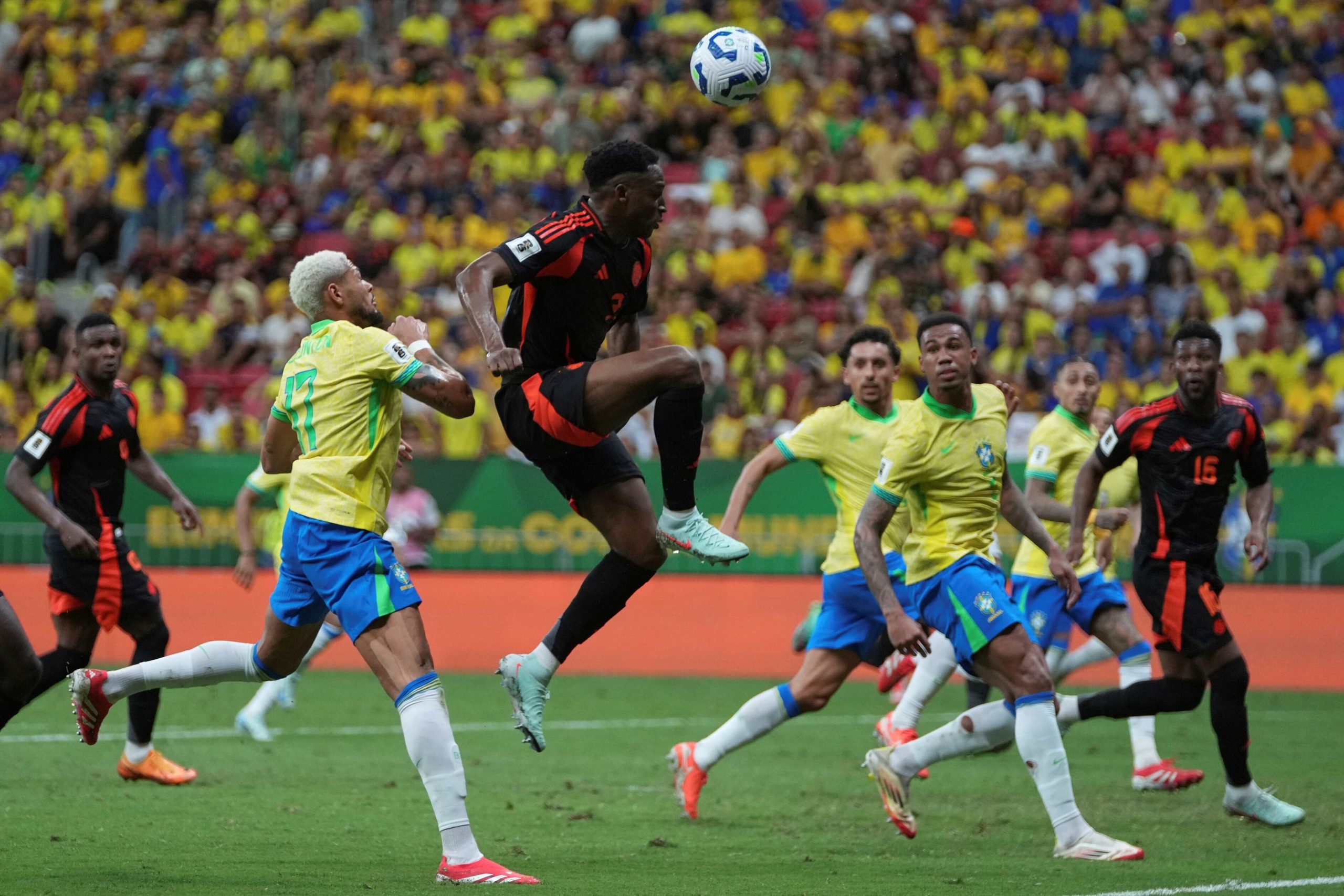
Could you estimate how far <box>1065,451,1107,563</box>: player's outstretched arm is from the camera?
9.09 meters

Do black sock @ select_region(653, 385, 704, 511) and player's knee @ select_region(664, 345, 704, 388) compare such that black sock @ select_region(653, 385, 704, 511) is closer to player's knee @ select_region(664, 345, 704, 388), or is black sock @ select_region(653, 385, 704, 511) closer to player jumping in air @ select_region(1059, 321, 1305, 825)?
player's knee @ select_region(664, 345, 704, 388)

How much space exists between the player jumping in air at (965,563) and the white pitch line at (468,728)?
5.04 metres

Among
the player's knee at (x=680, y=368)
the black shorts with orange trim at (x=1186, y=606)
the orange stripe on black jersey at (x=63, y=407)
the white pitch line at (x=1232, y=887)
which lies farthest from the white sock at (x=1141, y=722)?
the orange stripe on black jersey at (x=63, y=407)

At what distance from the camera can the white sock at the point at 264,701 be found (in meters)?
12.3

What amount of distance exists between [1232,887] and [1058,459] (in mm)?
4442

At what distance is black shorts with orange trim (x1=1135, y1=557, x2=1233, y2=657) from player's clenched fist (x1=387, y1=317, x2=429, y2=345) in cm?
420

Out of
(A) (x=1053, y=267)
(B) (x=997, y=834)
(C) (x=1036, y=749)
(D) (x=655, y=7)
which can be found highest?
(D) (x=655, y=7)

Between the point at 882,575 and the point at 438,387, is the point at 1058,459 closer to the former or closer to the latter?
the point at 882,575

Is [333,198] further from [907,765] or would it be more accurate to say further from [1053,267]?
[907,765]

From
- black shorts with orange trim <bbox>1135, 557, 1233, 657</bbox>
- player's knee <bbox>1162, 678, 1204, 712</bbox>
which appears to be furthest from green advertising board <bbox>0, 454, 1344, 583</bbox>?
black shorts with orange trim <bbox>1135, 557, 1233, 657</bbox>

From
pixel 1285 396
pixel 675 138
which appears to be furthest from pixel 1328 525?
pixel 675 138

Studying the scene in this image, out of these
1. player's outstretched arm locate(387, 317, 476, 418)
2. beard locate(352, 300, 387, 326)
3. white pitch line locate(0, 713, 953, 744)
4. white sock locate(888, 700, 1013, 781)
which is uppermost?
beard locate(352, 300, 387, 326)

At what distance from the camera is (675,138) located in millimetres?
23438

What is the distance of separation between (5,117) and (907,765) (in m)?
22.3
